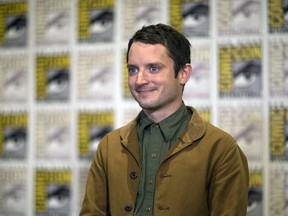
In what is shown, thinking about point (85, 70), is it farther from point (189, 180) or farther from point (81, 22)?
point (189, 180)

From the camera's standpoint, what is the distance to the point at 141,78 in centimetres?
131

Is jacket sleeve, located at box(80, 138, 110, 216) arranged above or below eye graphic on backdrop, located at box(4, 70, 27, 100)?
below

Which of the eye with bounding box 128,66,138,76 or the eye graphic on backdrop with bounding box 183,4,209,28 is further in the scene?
the eye graphic on backdrop with bounding box 183,4,209,28

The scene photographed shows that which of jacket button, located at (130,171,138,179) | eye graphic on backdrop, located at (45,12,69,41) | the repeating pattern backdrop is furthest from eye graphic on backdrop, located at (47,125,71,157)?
jacket button, located at (130,171,138,179)

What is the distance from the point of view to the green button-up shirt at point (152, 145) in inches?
51.9

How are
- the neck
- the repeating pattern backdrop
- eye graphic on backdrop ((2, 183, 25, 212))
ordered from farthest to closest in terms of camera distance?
eye graphic on backdrop ((2, 183, 25, 212)), the repeating pattern backdrop, the neck

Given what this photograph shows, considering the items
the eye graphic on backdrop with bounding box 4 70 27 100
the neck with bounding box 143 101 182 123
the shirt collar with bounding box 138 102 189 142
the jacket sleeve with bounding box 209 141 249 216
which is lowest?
the jacket sleeve with bounding box 209 141 249 216

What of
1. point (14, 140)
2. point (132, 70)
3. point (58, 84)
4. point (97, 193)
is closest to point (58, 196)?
point (14, 140)

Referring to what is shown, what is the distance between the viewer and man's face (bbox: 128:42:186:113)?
1.31 meters

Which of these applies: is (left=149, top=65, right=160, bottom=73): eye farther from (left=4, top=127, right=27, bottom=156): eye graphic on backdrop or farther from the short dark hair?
(left=4, top=127, right=27, bottom=156): eye graphic on backdrop

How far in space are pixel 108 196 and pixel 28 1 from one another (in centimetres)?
110

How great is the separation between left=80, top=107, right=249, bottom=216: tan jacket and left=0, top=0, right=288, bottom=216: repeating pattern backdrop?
48cm

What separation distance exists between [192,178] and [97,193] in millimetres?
Answer: 300

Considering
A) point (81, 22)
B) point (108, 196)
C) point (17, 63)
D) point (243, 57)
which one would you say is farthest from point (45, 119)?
point (243, 57)
